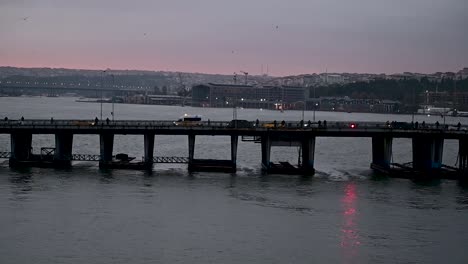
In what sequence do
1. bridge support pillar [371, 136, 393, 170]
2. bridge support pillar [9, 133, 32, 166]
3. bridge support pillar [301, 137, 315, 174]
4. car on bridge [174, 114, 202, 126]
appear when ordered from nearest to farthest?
bridge support pillar [301, 137, 315, 174] → bridge support pillar [9, 133, 32, 166] → bridge support pillar [371, 136, 393, 170] → car on bridge [174, 114, 202, 126]

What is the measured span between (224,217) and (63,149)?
2079cm

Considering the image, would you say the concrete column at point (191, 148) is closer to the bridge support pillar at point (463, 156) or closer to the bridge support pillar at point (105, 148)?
the bridge support pillar at point (105, 148)

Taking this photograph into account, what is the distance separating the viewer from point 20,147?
50344mm

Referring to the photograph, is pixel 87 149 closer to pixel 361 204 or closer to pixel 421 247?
pixel 361 204

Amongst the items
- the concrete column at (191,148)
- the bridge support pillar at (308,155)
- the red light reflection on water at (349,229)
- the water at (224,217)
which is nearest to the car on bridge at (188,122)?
the concrete column at (191,148)

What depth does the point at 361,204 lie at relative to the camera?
3800 cm

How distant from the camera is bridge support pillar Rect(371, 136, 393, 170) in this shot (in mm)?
50781

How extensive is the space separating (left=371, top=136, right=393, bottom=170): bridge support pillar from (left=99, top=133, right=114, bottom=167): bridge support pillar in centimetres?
1954

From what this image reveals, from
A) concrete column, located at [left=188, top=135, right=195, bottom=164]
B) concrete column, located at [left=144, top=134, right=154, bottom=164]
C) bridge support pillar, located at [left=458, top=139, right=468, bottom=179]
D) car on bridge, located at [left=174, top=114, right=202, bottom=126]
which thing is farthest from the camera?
car on bridge, located at [left=174, top=114, right=202, bottom=126]

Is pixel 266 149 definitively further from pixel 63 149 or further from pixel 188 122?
pixel 63 149

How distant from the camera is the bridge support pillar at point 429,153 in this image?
49438 millimetres

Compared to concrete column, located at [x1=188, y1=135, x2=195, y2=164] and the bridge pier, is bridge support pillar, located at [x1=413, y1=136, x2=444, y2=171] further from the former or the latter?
concrete column, located at [x1=188, y1=135, x2=195, y2=164]

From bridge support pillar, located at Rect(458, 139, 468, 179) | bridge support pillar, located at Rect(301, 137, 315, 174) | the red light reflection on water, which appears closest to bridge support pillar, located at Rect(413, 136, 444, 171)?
bridge support pillar, located at Rect(458, 139, 468, 179)

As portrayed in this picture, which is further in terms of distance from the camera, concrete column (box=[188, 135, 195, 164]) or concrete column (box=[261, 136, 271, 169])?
concrete column (box=[261, 136, 271, 169])
